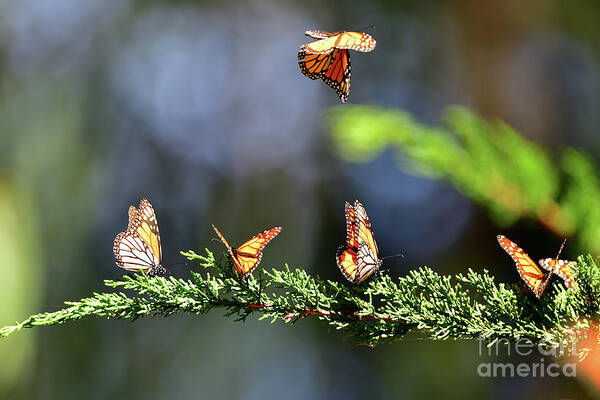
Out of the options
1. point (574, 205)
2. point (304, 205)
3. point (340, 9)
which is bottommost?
point (304, 205)

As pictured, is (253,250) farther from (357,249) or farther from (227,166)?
(227,166)

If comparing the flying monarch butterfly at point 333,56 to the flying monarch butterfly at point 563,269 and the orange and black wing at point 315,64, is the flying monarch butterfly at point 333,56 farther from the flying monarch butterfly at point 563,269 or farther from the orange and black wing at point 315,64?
the flying monarch butterfly at point 563,269

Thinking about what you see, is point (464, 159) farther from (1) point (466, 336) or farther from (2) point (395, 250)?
(2) point (395, 250)

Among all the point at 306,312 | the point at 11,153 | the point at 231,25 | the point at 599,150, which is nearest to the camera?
the point at 306,312

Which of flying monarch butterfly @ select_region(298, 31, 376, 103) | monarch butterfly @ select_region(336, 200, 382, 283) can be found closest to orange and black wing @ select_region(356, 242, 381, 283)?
monarch butterfly @ select_region(336, 200, 382, 283)

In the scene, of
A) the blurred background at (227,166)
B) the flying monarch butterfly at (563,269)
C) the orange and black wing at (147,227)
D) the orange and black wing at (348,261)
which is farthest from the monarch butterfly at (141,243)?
the blurred background at (227,166)

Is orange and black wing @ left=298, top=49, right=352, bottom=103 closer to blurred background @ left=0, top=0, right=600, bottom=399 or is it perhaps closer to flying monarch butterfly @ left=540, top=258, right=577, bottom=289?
flying monarch butterfly @ left=540, top=258, right=577, bottom=289

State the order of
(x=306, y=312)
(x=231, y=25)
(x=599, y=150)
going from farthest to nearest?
1. (x=231, y=25)
2. (x=599, y=150)
3. (x=306, y=312)

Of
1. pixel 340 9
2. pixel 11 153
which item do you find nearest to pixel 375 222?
pixel 340 9

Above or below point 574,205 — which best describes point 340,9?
above
